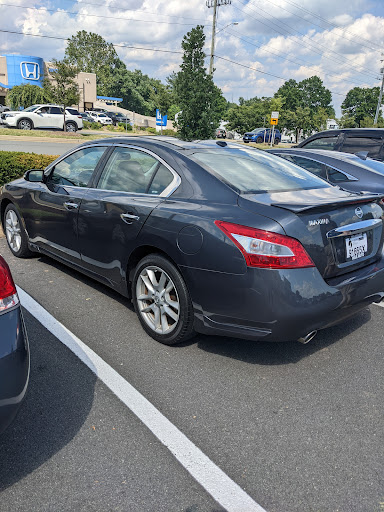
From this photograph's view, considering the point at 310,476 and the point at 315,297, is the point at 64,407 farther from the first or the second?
the point at 315,297

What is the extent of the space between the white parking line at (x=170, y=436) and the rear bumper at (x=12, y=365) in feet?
2.66

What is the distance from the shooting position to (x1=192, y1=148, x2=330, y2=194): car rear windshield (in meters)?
3.42

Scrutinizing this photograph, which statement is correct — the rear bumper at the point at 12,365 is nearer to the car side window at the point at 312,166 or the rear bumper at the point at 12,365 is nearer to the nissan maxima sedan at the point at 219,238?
the nissan maxima sedan at the point at 219,238

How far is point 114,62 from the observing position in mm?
100500

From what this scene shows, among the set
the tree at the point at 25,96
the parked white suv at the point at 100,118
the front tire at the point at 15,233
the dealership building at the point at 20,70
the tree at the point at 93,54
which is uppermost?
the tree at the point at 93,54

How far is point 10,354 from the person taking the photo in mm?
2113

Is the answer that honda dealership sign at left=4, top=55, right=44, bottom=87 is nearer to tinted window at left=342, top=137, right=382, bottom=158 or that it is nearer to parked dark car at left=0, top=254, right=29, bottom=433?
tinted window at left=342, top=137, right=382, bottom=158

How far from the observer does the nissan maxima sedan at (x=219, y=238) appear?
2.88 metres

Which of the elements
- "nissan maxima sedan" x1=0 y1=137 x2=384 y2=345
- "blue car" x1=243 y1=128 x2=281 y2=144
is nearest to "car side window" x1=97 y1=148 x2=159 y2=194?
"nissan maxima sedan" x1=0 y1=137 x2=384 y2=345

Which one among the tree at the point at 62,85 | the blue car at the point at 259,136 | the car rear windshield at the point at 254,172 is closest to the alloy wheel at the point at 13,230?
the car rear windshield at the point at 254,172

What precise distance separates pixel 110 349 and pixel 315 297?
64.4 inches

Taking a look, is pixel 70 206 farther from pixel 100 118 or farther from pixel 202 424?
pixel 100 118

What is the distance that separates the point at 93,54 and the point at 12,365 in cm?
9983

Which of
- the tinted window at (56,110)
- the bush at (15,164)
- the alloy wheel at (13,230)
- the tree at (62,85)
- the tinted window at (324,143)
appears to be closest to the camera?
the alloy wheel at (13,230)
